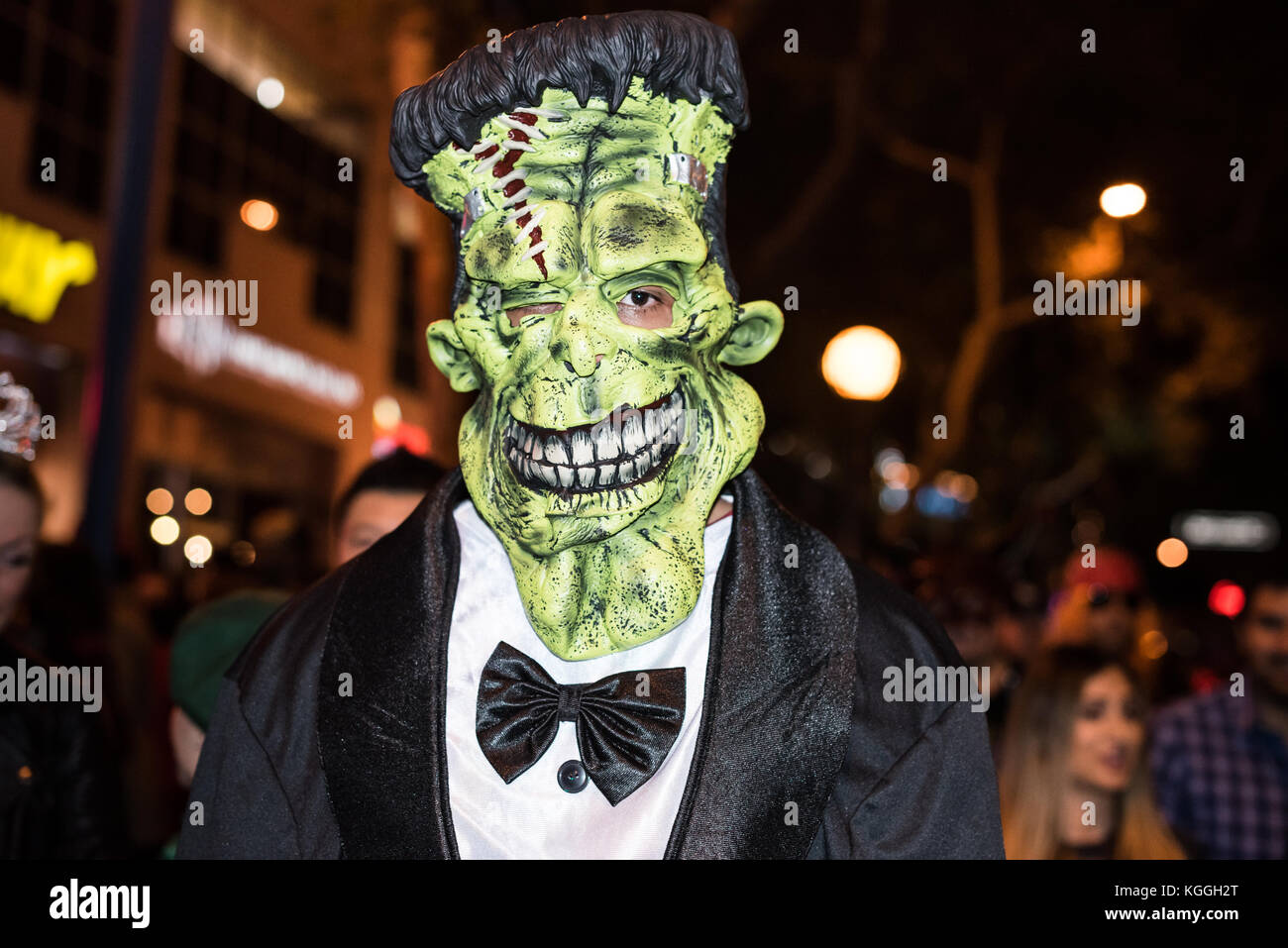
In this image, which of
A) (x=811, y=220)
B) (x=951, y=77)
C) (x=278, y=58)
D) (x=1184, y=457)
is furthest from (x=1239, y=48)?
(x=278, y=58)

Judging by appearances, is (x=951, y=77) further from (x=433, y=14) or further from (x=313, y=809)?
(x=313, y=809)

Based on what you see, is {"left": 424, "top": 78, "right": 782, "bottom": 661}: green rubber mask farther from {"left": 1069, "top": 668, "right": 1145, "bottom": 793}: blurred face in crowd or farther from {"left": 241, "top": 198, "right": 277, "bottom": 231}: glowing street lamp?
{"left": 241, "top": 198, "right": 277, "bottom": 231}: glowing street lamp

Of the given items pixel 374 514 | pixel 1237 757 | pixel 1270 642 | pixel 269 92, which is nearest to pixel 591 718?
pixel 374 514

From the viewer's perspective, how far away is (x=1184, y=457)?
20.1 meters

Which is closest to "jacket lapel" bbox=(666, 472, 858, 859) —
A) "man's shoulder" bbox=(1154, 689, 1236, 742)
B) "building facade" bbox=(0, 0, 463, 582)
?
"man's shoulder" bbox=(1154, 689, 1236, 742)

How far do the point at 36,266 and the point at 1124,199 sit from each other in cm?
971

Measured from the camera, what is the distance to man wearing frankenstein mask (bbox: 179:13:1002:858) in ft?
6.11

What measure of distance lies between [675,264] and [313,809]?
0.98 metres

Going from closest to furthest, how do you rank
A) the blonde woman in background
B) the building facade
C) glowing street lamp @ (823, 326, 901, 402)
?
the blonde woman in background
the building facade
glowing street lamp @ (823, 326, 901, 402)

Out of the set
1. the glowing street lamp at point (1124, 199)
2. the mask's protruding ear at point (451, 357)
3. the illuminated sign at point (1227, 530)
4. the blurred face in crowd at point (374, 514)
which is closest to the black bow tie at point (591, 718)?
the mask's protruding ear at point (451, 357)

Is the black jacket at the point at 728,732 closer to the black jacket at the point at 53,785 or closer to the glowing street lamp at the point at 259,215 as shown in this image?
the black jacket at the point at 53,785

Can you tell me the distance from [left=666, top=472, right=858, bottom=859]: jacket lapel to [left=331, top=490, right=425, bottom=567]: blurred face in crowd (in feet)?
5.18

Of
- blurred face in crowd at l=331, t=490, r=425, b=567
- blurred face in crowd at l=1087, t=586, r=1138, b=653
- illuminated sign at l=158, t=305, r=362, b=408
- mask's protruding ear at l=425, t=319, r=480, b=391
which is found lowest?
blurred face in crowd at l=1087, t=586, r=1138, b=653

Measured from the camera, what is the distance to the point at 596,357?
1850 millimetres
